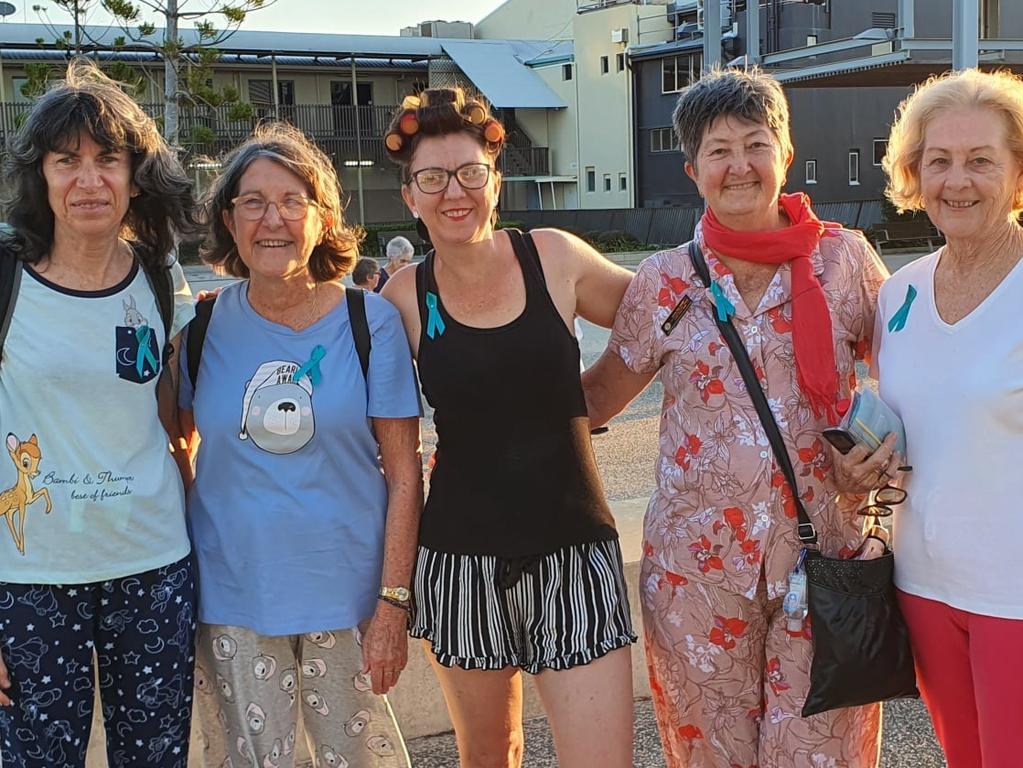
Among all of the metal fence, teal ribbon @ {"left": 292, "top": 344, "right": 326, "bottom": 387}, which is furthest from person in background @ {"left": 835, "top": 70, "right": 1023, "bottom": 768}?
the metal fence

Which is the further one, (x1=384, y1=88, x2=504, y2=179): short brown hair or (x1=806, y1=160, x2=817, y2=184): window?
(x1=806, y1=160, x2=817, y2=184): window

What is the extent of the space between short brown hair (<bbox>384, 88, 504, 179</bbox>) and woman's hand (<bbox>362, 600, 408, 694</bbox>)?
1204mm

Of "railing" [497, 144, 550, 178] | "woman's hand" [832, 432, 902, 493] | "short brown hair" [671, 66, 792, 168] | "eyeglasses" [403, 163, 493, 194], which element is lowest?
"woman's hand" [832, 432, 902, 493]

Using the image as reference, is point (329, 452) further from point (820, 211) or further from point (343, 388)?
point (820, 211)

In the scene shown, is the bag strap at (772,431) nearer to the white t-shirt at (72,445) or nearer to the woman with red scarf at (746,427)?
the woman with red scarf at (746,427)

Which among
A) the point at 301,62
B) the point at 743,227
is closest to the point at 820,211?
the point at 301,62

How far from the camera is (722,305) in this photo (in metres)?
2.94

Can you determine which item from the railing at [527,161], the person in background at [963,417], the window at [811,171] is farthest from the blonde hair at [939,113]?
the railing at [527,161]

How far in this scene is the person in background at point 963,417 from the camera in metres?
2.54

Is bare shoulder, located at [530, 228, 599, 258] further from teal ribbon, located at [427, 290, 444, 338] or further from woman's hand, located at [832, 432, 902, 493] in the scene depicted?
woman's hand, located at [832, 432, 902, 493]

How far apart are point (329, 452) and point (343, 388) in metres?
0.17

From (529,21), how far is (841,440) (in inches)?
1893

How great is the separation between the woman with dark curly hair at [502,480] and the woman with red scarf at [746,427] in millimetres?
219

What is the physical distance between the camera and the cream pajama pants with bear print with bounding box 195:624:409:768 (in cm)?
290
